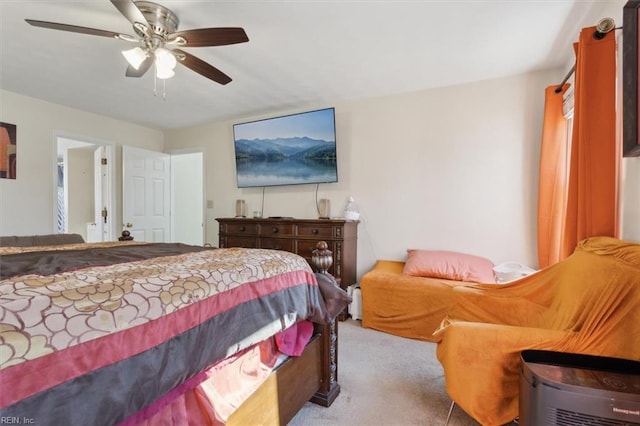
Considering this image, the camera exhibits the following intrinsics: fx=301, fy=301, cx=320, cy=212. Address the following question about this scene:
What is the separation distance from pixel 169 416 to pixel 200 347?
19 cm

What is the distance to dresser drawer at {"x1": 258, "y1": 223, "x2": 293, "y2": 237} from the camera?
340 centimetres

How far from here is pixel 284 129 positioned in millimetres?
3668

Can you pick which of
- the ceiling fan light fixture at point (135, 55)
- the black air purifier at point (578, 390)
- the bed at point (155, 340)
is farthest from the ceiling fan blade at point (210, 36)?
the black air purifier at point (578, 390)

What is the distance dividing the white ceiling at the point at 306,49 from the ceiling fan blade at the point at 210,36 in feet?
0.71

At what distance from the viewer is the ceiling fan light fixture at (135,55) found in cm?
192

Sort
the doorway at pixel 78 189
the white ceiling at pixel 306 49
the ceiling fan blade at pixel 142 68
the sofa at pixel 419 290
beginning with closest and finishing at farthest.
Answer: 1. the white ceiling at pixel 306 49
2. the ceiling fan blade at pixel 142 68
3. the sofa at pixel 419 290
4. the doorway at pixel 78 189

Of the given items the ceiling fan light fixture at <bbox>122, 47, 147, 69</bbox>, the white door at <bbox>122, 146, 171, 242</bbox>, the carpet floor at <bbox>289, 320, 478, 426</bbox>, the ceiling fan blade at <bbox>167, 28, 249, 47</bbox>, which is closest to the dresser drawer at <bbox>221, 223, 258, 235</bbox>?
the white door at <bbox>122, 146, 171, 242</bbox>

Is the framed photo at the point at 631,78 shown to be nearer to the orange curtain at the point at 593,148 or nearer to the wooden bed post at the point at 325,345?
the orange curtain at the point at 593,148

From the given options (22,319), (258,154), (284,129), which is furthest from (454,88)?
(22,319)

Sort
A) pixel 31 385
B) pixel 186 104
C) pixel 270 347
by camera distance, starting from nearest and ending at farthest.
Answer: pixel 31 385 < pixel 270 347 < pixel 186 104

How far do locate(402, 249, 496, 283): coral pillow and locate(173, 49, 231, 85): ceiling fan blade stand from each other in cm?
234

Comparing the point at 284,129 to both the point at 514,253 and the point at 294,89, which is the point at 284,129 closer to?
the point at 294,89

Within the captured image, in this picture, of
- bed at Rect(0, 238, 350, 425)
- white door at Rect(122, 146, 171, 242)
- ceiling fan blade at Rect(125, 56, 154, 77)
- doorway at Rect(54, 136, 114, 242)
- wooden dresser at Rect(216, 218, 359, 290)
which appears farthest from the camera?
doorway at Rect(54, 136, 114, 242)

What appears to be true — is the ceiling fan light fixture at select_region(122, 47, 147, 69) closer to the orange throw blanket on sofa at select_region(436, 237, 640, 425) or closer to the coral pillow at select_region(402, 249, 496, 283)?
the orange throw blanket on sofa at select_region(436, 237, 640, 425)
